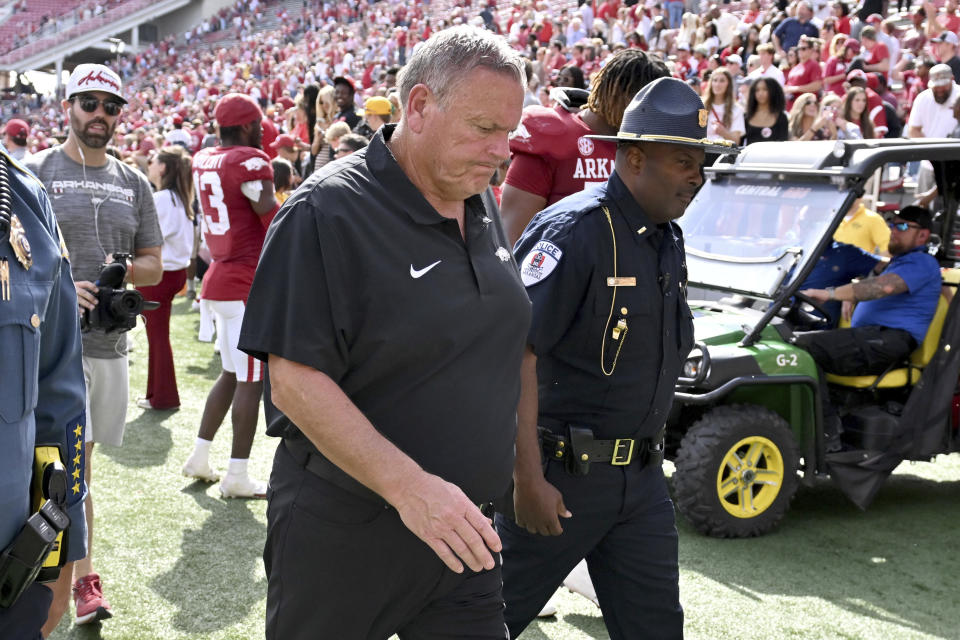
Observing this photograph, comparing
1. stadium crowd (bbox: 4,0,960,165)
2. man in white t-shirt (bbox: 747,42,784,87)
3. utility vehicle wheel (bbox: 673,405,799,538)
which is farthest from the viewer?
man in white t-shirt (bbox: 747,42,784,87)

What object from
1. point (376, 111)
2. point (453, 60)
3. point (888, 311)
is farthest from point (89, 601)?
point (376, 111)

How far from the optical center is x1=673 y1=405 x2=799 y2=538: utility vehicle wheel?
17.0 ft

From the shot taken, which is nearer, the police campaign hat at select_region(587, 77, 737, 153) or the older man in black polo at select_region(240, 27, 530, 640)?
the older man in black polo at select_region(240, 27, 530, 640)

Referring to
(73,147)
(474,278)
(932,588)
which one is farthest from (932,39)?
(474,278)

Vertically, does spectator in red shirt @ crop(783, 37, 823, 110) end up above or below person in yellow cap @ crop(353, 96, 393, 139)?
above

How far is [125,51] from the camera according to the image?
187 feet

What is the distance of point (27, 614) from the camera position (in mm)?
1870

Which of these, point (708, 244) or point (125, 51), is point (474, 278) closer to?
point (708, 244)

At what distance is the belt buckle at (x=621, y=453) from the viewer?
3.00 m

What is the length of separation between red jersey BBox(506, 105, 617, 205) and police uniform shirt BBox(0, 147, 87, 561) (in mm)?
2544

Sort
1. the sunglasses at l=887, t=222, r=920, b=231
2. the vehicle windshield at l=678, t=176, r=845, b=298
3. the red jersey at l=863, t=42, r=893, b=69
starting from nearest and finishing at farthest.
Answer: the vehicle windshield at l=678, t=176, r=845, b=298 < the sunglasses at l=887, t=222, r=920, b=231 < the red jersey at l=863, t=42, r=893, b=69

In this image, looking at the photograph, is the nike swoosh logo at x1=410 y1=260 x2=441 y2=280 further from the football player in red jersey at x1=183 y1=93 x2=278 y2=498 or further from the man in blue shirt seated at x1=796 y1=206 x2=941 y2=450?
the man in blue shirt seated at x1=796 y1=206 x2=941 y2=450

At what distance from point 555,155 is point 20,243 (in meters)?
2.77

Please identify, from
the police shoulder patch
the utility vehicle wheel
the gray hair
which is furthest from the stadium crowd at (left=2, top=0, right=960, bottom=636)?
the utility vehicle wheel
